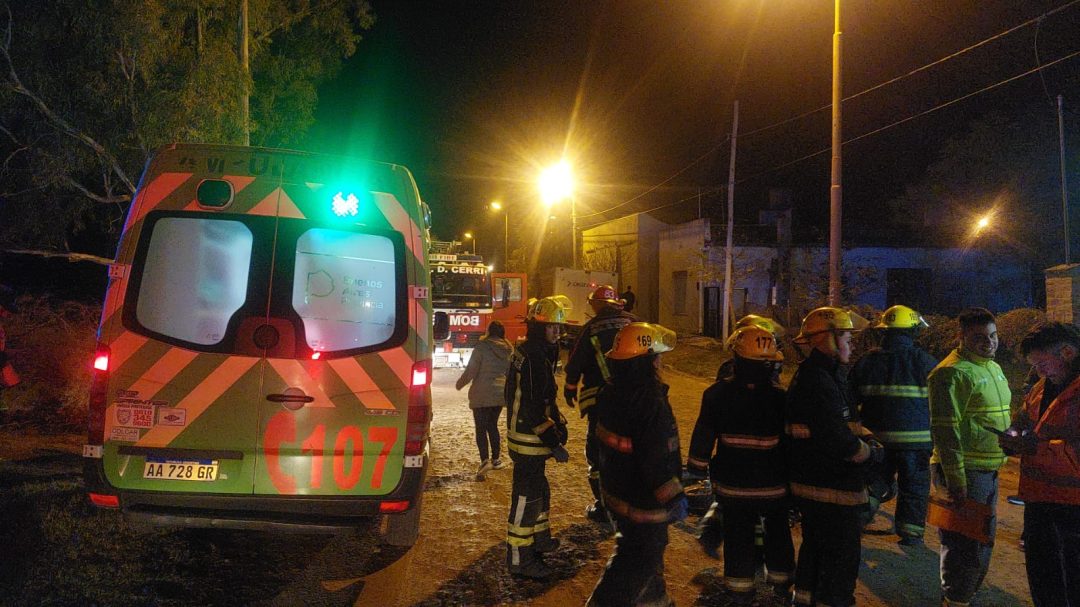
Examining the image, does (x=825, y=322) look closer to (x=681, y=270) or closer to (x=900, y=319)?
(x=900, y=319)

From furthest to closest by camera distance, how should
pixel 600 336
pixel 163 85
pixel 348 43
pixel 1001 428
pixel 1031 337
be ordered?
pixel 348 43
pixel 163 85
pixel 600 336
pixel 1001 428
pixel 1031 337

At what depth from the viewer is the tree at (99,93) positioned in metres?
9.35

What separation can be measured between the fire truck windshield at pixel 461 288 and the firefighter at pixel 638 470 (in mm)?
14213

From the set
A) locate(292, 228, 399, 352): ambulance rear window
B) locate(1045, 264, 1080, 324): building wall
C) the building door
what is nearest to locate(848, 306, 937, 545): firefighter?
locate(292, 228, 399, 352): ambulance rear window

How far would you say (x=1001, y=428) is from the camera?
428 centimetres

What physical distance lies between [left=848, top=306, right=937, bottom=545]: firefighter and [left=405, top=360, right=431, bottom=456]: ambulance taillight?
11.5ft

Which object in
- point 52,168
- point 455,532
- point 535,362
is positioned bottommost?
point 455,532

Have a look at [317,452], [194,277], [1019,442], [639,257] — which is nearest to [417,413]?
[317,452]

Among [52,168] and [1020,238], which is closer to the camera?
[52,168]

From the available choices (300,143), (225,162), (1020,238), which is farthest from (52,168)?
(1020,238)

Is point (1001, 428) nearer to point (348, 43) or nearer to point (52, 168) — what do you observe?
point (52, 168)

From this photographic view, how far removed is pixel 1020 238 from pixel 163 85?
2779 centimetres

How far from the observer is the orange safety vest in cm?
341

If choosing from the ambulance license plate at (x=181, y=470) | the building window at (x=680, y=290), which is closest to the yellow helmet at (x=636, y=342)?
the ambulance license plate at (x=181, y=470)
